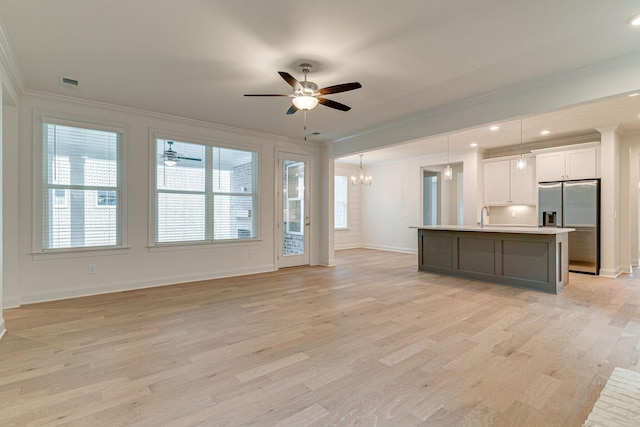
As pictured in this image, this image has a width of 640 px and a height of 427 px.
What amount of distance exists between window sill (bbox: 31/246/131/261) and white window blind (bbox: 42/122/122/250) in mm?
66

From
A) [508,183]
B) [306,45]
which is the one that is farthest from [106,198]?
[508,183]

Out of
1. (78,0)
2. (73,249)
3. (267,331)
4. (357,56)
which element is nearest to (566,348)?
(267,331)

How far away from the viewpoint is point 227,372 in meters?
2.38

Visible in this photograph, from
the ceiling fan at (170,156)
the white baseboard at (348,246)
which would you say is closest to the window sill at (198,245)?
the ceiling fan at (170,156)

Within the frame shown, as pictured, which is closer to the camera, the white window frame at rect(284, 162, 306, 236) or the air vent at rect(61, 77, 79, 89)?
the air vent at rect(61, 77, 79, 89)

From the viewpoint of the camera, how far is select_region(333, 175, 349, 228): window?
10.0 m

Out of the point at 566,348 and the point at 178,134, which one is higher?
the point at 178,134

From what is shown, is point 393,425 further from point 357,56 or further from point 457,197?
point 457,197

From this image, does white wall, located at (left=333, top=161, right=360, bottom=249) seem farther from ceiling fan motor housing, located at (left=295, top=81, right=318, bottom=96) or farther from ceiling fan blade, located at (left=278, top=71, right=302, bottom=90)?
ceiling fan blade, located at (left=278, top=71, right=302, bottom=90)

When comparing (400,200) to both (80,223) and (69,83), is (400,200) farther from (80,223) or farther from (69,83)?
(69,83)

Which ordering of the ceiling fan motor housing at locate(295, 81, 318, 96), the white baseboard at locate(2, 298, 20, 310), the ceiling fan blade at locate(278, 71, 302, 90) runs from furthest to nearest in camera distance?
the white baseboard at locate(2, 298, 20, 310) < the ceiling fan motor housing at locate(295, 81, 318, 96) < the ceiling fan blade at locate(278, 71, 302, 90)

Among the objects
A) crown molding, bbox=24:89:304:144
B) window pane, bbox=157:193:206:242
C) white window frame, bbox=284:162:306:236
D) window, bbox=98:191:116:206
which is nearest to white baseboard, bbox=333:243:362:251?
white window frame, bbox=284:162:306:236

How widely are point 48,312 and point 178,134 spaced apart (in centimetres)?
306

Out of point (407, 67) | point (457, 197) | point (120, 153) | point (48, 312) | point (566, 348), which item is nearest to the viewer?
point (566, 348)
